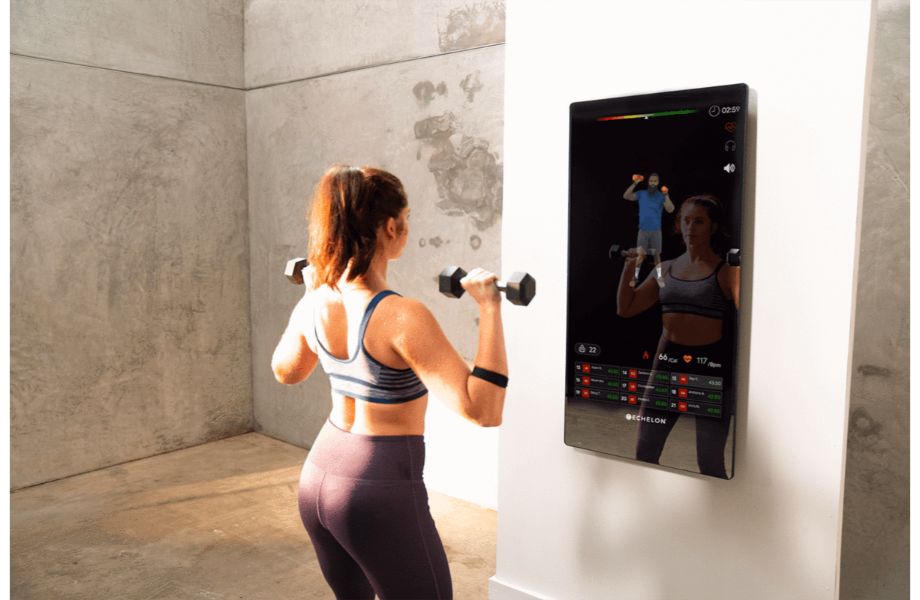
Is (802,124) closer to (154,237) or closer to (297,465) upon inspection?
(297,465)

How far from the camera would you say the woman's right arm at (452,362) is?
1.74 metres

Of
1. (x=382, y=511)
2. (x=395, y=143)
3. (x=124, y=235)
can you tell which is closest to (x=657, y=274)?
(x=382, y=511)

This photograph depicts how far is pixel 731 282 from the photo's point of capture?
82.1 inches

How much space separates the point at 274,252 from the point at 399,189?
329cm

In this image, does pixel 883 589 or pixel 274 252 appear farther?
pixel 274 252

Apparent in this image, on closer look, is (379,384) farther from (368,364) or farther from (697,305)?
(697,305)

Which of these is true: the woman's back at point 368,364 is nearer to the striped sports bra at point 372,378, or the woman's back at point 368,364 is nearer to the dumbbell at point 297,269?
the striped sports bra at point 372,378

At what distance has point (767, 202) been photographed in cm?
206

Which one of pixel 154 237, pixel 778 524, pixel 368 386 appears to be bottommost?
pixel 778 524

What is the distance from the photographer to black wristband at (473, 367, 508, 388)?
5.74 ft

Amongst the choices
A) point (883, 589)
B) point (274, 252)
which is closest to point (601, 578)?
point (883, 589)

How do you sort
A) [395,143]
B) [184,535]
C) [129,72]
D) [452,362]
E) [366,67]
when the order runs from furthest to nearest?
[129,72]
[366,67]
[395,143]
[184,535]
[452,362]

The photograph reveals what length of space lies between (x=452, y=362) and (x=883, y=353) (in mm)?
1732

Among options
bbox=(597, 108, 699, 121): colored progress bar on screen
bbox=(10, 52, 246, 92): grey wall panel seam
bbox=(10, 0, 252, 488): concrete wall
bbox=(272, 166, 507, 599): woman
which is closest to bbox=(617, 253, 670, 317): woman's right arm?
bbox=(597, 108, 699, 121): colored progress bar on screen
